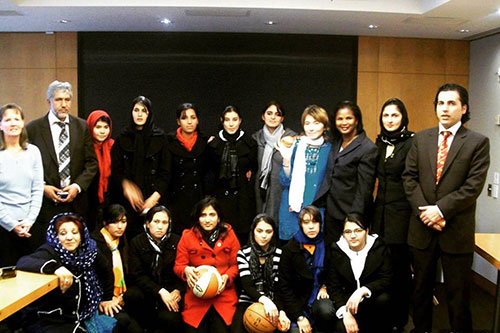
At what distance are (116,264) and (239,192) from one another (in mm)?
1150

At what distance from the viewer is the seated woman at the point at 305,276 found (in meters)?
3.40

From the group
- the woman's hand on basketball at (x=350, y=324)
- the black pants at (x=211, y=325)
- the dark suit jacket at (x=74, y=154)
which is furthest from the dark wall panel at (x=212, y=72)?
the woman's hand on basketball at (x=350, y=324)

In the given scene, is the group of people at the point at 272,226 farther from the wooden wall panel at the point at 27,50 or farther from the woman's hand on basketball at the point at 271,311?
the wooden wall panel at the point at 27,50

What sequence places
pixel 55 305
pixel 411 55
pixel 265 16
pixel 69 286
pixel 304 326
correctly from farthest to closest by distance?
pixel 411 55 < pixel 265 16 < pixel 304 326 < pixel 55 305 < pixel 69 286

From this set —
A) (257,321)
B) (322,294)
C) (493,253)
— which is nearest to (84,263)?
(257,321)

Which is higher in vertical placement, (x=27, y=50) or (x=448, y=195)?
(x=27, y=50)

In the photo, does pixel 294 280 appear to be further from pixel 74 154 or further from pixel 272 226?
pixel 74 154

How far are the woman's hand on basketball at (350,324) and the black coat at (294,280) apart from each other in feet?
1.10

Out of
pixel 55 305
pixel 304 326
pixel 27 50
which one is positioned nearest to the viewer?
pixel 55 305

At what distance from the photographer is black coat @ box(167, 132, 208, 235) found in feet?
13.4

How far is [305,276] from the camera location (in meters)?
3.43

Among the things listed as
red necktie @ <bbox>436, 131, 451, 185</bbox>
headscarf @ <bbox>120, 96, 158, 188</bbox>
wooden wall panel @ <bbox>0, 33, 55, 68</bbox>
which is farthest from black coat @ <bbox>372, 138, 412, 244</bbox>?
wooden wall panel @ <bbox>0, 33, 55, 68</bbox>

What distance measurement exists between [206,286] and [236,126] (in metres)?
1.41

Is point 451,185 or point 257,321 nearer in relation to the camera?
point 451,185
